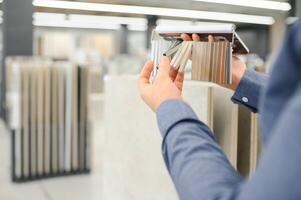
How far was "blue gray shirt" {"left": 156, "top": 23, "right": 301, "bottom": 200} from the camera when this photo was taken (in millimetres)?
427

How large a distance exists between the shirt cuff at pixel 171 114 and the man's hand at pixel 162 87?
0.08 ft

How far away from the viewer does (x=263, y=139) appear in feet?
1.74

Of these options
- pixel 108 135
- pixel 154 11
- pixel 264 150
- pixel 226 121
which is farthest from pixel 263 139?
pixel 154 11

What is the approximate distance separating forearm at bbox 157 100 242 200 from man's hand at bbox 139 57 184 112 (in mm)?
35

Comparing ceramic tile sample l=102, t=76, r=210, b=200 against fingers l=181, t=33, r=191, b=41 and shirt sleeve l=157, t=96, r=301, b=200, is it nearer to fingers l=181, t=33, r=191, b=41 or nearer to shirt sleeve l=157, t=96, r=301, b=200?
fingers l=181, t=33, r=191, b=41

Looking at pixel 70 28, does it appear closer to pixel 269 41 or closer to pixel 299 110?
pixel 269 41

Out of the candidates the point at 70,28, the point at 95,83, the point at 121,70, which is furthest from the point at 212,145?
the point at 70,28

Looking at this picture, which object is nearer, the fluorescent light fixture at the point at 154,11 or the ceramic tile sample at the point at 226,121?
the ceramic tile sample at the point at 226,121

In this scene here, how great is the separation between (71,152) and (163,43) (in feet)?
9.99

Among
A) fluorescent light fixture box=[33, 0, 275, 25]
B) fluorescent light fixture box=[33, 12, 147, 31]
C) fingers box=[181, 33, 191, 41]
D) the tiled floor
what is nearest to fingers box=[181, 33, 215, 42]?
fingers box=[181, 33, 191, 41]

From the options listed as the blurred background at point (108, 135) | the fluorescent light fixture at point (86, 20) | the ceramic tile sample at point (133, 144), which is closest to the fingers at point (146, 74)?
the blurred background at point (108, 135)

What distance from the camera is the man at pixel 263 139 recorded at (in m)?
0.43

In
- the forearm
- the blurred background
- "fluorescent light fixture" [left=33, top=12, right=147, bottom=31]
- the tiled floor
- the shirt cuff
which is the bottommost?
the tiled floor

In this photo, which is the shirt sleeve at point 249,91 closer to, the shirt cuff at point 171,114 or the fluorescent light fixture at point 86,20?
the shirt cuff at point 171,114
